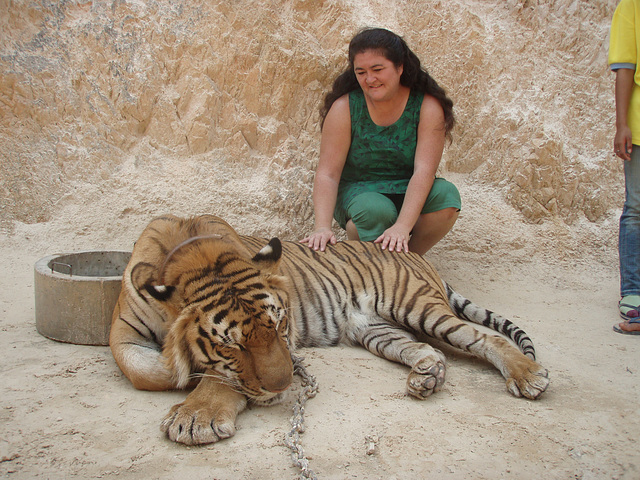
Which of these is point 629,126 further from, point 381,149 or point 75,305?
point 75,305

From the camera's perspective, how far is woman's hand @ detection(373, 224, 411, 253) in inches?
135

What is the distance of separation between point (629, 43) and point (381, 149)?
1959 mm

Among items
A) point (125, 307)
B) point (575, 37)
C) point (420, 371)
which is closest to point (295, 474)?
point (420, 371)

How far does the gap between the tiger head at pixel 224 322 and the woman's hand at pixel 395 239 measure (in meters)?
1.29

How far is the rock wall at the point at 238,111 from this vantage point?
15.2ft

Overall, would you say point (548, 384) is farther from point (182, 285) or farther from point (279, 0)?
point (279, 0)

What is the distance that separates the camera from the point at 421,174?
365cm

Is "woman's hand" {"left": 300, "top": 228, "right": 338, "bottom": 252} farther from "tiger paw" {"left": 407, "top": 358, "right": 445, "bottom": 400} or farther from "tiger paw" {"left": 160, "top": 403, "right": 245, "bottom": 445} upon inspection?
"tiger paw" {"left": 160, "top": 403, "right": 245, "bottom": 445}

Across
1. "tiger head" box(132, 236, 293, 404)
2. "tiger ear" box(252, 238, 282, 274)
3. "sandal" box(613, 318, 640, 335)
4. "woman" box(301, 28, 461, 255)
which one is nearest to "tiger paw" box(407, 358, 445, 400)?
"tiger head" box(132, 236, 293, 404)

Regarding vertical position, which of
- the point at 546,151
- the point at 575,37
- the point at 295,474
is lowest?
the point at 295,474

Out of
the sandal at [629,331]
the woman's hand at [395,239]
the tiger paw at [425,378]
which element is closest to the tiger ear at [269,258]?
the tiger paw at [425,378]

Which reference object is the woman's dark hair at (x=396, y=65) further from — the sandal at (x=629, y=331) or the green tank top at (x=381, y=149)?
the sandal at (x=629, y=331)

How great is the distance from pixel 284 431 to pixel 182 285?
29.7 inches

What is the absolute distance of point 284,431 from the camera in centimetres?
206
